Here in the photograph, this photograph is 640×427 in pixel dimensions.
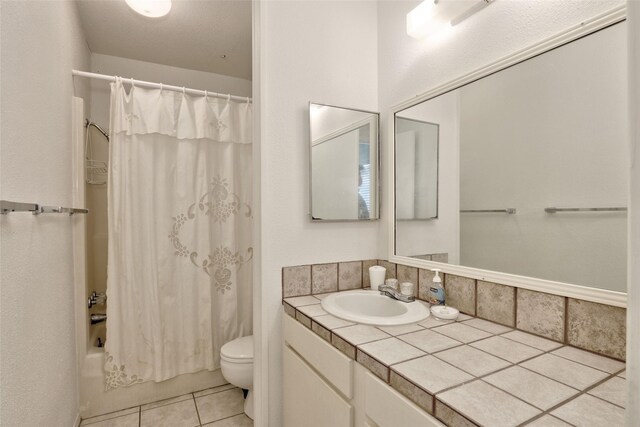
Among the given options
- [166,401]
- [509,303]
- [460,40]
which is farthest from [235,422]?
[460,40]

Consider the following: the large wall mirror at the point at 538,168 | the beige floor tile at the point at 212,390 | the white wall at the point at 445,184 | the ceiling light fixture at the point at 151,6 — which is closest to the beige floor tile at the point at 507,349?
the large wall mirror at the point at 538,168

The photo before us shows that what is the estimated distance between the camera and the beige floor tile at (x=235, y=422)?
1766 millimetres

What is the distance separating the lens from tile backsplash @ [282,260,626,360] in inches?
33.3

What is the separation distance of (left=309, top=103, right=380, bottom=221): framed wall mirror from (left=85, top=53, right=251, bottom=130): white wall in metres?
1.73

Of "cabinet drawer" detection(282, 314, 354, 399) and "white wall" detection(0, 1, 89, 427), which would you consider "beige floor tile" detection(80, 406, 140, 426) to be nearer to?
"white wall" detection(0, 1, 89, 427)

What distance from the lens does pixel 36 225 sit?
3.69ft

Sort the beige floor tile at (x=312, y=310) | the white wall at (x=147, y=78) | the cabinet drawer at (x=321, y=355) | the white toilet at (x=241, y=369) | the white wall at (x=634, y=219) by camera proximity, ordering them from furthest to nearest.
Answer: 1. the white wall at (x=147, y=78)
2. the white toilet at (x=241, y=369)
3. the beige floor tile at (x=312, y=310)
4. the cabinet drawer at (x=321, y=355)
5. the white wall at (x=634, y=219)

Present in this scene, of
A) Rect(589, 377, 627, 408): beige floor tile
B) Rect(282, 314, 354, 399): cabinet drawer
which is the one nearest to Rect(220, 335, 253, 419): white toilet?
Rect(282, 314, 354, 399): cabinet drawer

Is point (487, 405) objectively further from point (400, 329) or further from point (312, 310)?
point (312, 310)

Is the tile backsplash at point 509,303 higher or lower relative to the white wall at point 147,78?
lower

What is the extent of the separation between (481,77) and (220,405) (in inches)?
89.4

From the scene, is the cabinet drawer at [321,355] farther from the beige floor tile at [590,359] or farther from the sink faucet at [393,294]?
the beige floor tile at [590,359]

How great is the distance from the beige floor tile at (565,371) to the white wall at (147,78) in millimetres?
2924

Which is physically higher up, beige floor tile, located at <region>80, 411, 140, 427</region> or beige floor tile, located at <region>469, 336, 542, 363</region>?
beige floor tile, located at <region>469, 336, 542, 363</region>
